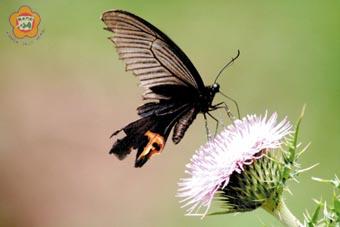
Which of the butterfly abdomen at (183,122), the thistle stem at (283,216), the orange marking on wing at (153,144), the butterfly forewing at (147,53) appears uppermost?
the butterfly forewing at (147,53)

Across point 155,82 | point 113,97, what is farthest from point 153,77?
point 113,97

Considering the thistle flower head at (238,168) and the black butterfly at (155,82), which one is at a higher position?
the black butterfly at (155,82)

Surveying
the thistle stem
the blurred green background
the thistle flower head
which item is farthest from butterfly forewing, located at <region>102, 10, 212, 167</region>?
the blurred green background

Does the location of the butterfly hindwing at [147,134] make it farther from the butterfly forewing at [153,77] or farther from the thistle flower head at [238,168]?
the thistle flower head at [238,168]

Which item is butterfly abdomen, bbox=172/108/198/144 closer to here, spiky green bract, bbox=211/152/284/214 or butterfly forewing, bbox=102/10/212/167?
butterfly forewing, bbox=102/10/212/167

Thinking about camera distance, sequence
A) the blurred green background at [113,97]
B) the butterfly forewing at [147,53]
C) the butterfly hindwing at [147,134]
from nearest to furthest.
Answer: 1. the butterfly forewing at [147,53]
2. the butterfly hindwing at [147,134]
3. the blurred green background at [113,97]

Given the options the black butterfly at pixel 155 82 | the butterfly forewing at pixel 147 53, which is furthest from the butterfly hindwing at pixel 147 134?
the butterfly forewing at pixel 147 53

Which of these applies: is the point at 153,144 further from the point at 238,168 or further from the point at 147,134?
the point at 238,168
